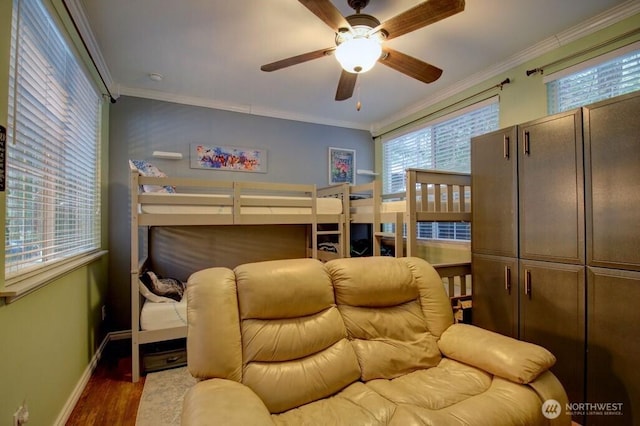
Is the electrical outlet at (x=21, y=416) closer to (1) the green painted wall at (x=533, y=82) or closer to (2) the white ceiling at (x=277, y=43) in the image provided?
(2) the white ceiling at (x=277, y=43)

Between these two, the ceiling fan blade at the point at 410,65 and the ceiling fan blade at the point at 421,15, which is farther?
the ceiling fan blade at the point at 410,65

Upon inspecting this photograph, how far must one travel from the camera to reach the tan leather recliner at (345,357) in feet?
4.09

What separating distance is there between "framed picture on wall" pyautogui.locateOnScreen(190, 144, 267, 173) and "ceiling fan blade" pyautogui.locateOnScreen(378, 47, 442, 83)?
7.17 feet

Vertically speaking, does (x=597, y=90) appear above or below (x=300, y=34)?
below

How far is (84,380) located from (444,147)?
157 inches

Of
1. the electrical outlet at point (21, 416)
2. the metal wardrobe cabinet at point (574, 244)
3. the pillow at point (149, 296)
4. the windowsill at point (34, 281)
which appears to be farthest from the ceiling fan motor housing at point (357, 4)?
the electrical outlet at point (21, 416)

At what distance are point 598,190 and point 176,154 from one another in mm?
3655

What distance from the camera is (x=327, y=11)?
160 cm

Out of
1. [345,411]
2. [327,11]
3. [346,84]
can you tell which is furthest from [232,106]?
[345,411]

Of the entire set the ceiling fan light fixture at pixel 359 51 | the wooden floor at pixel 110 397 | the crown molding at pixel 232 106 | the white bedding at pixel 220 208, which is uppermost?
the crown molding at pixel 232 106

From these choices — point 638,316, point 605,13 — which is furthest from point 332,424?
point 605,13

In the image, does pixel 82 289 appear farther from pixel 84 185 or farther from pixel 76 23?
pixel 76 23

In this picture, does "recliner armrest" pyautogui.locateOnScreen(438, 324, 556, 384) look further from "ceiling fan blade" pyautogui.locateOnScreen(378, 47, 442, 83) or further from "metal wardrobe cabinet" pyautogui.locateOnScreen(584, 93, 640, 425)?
"ceiling fan blade" pyautogui.locateOnScreen(378, 47, 442, 83)

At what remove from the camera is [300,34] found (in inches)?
94.0
